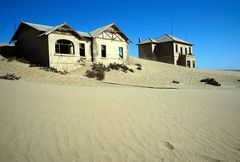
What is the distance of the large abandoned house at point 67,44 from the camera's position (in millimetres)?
18859

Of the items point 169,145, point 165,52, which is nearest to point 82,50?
point 165,52

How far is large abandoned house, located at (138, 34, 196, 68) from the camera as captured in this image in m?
36.0

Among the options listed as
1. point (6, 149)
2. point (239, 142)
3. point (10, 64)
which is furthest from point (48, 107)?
point (10, 64)

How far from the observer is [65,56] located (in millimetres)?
19797

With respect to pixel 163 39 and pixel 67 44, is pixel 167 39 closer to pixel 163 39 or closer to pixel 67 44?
pixel 163 39

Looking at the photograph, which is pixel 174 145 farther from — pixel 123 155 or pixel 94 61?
pixel 94 61

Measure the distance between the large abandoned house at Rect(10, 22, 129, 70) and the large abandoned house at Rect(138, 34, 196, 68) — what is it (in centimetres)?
1208

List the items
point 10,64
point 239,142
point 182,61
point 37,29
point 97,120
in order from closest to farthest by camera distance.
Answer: point 239,142
point 97,120
point 10,64
point 37,29
point 182,61

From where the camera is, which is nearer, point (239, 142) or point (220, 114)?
point (239, 142)

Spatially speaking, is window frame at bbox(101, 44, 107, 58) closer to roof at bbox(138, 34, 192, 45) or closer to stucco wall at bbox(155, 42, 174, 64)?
roof at bbox(138, 34, 192, 45)

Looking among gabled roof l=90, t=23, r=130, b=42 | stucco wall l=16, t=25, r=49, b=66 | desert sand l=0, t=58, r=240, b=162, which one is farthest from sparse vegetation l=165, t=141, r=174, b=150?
gabled roof l=90, t=23, r=130, b=42

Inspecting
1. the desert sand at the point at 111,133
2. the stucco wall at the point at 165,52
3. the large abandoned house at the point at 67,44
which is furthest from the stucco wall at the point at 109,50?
the desert sand at the point at 111,133

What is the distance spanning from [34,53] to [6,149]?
19.3m

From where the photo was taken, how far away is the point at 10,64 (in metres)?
17.1
